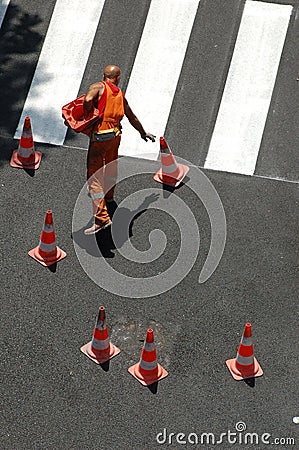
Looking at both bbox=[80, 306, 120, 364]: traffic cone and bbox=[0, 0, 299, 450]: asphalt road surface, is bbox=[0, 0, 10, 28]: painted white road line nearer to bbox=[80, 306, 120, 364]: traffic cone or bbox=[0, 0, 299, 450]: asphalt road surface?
bbox=[0, 0, 299, 450]: asphalt road surface

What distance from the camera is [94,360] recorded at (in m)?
11.0

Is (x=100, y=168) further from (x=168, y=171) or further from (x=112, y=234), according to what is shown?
(x=168, y=171)

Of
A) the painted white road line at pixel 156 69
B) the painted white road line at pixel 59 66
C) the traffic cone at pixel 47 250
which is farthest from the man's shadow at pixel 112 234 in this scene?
the painted white road line at pixel 59 66

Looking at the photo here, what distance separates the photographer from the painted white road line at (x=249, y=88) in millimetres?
13305

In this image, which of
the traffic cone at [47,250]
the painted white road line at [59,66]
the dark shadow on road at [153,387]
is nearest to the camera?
the dark shadow on road at [153,387]

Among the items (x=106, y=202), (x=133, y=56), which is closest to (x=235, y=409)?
(x=106, y=202)

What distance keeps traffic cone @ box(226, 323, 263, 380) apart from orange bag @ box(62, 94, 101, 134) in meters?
2.78

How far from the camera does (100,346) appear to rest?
10969 millimetres

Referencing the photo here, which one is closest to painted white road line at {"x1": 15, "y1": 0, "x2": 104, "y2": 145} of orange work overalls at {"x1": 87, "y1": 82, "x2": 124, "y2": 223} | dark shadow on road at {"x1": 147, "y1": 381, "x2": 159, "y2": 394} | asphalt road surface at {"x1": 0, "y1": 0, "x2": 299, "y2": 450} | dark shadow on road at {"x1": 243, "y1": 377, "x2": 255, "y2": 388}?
asphalt road surface at {"x1": 0, "y1": 0, "x2": 299, "y2": 450}

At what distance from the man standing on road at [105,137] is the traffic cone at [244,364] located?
7.19ft

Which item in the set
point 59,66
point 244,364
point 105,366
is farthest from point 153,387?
point 59,66

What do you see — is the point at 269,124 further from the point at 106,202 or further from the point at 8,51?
the point at 8,51

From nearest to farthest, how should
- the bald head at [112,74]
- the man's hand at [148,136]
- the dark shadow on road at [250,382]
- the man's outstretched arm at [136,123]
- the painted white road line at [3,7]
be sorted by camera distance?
the dark shadow on road at [250,382] → the bald head at [112,74] → the man's outstretched arm at [136,123] → the man's hand at [148,136] → the painted white road line at [3,7]

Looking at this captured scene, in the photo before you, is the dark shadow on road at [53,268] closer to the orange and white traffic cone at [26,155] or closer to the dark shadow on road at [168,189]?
the orange and white traffic cone at [26,155]
